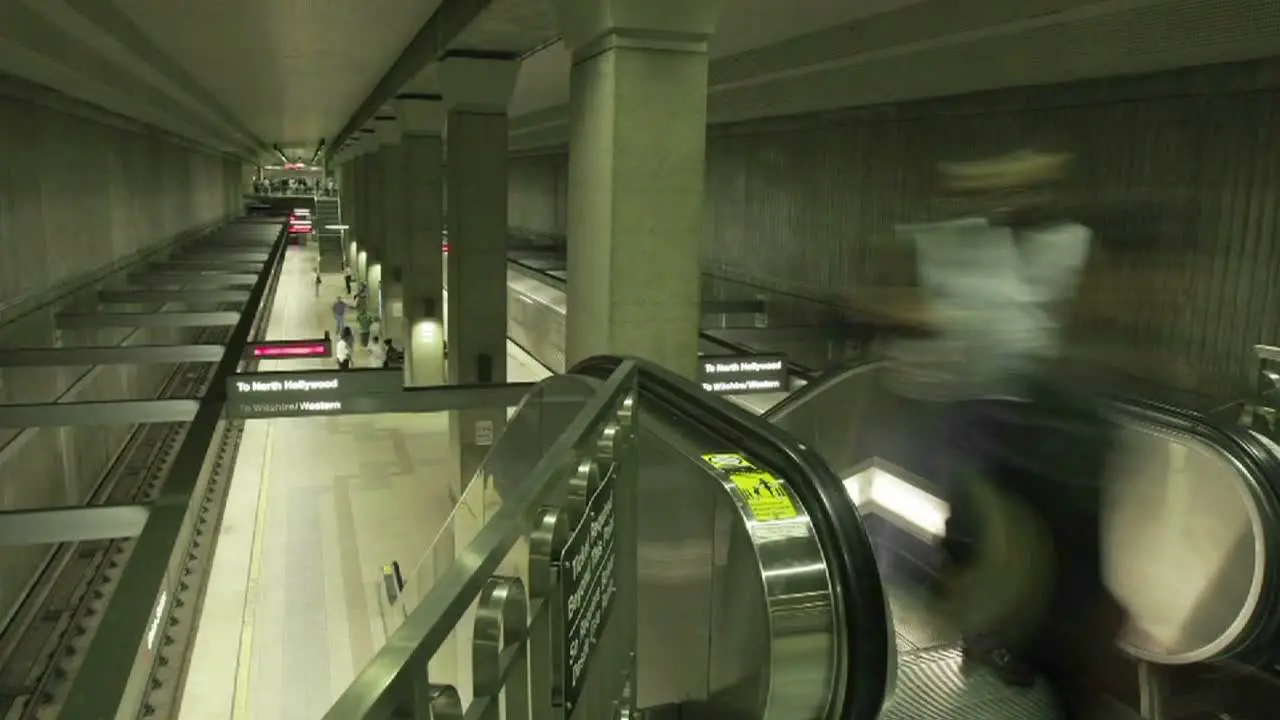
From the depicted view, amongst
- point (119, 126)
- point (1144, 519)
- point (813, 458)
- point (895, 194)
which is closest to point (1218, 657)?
point (1144, 519)

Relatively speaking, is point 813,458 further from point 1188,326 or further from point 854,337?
point 854,337

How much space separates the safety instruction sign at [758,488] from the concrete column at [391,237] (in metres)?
21.5

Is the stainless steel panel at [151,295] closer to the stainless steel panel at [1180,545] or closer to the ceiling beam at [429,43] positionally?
the ceiling beam at [429,43]

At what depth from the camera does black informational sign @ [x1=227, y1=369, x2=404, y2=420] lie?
9312mm

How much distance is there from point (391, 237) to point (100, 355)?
14178 mm

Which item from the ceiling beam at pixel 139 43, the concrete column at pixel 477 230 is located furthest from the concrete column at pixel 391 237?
the concrete column at pixel 477 230

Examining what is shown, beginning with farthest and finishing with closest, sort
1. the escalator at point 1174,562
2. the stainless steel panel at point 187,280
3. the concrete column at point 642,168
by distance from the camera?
1. the stainless steel panel at point 187,280
2. the concrete column at point 642,168
3. the escalator at point 1174,562

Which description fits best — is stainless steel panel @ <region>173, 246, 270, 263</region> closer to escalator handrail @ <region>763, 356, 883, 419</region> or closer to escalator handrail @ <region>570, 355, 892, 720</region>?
escalator handrail @ <region>763, 356, 883, 419</region>

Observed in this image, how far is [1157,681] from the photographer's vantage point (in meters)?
4.24

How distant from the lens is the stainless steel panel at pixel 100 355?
32.3 feet

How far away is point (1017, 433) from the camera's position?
4.63 m

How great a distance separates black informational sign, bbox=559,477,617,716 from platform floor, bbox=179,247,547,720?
24.1 feet

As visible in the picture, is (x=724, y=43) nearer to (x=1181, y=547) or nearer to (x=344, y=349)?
(x=1181, y=547)

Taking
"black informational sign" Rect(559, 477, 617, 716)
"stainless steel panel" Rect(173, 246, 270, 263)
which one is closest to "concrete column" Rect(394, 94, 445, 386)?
"stainless steel panel" Rect(173, 246, 270, 263)
